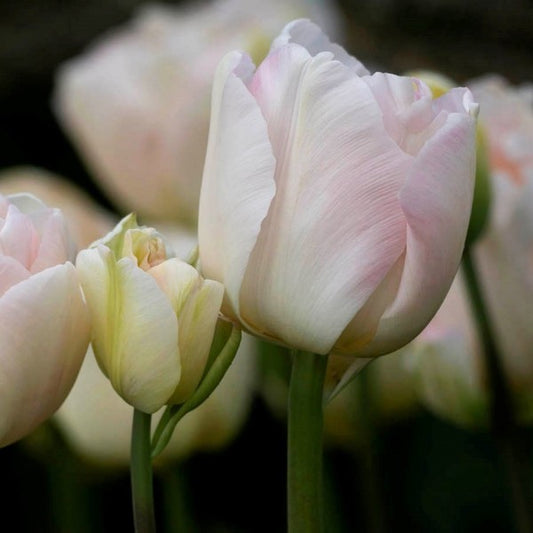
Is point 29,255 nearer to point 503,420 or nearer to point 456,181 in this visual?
point 456,181

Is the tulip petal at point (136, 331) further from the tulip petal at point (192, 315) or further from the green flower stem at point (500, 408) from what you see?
the green flower stem at point (500, 408)

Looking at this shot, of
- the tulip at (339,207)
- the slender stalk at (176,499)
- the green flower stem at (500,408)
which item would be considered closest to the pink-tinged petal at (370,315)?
the tulip at (339,207)

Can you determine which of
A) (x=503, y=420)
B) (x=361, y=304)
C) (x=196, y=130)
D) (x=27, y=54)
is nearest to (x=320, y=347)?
(x=361, y=304)

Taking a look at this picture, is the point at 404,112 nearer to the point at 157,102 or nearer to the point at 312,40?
the point at 312,40

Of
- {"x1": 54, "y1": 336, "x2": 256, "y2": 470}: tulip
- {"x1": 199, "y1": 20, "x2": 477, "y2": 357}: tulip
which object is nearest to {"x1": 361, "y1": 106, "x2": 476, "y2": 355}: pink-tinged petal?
{"x1": 199, "y1": 20, "x2": 477, "y2": 357}: tulip

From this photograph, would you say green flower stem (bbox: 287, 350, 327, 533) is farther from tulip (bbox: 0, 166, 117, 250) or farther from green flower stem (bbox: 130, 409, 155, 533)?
tulip (bbox: 0, 166, 117, 250)

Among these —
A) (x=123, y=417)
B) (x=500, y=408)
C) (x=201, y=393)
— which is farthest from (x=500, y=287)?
(x=201, y=393)

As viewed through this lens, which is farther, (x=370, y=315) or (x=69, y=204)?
(x=69, y=204)

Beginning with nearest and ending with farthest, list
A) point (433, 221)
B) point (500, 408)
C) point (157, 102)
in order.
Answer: point (433, 221), point (500, 408), point (157, 102)
